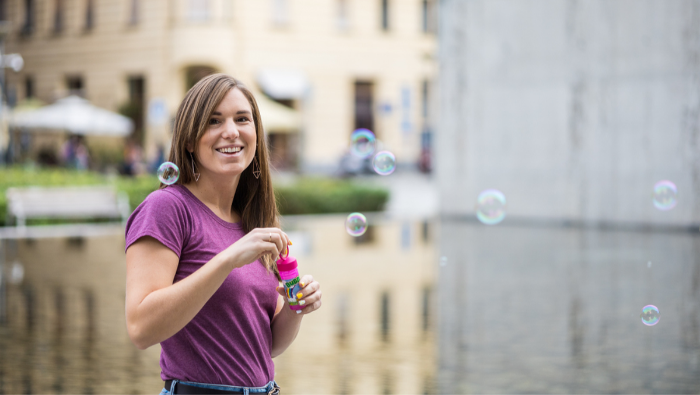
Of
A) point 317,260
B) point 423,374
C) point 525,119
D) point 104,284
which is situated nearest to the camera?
point 423,374

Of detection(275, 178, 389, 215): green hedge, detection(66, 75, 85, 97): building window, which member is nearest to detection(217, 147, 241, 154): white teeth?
detection(275, 178, 389, 215): green hedge

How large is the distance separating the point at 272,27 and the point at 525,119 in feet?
67.1

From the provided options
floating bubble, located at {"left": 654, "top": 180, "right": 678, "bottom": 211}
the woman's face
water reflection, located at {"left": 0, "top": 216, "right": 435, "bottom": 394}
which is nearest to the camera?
the woman's face

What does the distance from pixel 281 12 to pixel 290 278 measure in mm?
35575

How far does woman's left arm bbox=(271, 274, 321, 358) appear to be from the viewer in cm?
234

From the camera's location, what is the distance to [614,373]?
5875 millimetres

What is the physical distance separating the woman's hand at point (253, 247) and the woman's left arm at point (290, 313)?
9.8 inches

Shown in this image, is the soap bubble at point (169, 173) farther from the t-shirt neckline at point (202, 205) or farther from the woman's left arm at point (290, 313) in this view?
the woman's left arm at point (290, 313)

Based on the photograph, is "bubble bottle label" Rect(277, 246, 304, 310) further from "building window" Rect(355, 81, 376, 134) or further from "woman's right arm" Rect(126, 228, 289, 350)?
"building window" Rect(355, 81, 376, 134)

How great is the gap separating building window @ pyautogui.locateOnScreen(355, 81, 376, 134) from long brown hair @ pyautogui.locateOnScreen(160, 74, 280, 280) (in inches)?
1416

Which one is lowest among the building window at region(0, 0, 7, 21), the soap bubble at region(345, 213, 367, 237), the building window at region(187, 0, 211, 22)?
the soap bubble at region(345, 213, 367, 237)

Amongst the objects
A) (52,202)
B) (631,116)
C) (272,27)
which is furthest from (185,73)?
(631,116)

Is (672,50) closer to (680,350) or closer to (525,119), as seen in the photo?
(525,119)

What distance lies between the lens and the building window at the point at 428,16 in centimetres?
4075
